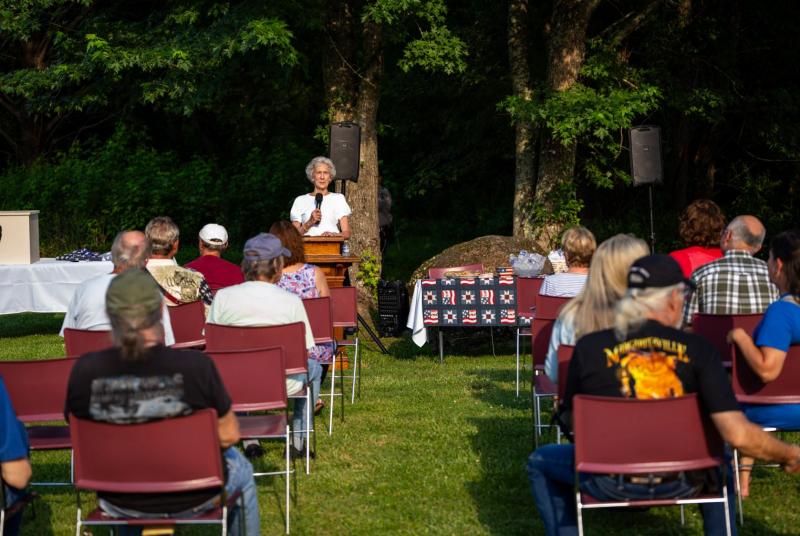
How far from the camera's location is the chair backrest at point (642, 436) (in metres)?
4.03

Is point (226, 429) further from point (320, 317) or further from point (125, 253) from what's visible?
point (320, 317)

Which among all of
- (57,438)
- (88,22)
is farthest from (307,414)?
(88,22)

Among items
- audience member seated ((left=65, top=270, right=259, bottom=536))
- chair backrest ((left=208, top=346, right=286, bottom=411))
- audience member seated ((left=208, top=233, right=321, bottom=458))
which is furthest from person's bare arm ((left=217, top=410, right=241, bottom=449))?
audience member seated ((left=208, top=233, right=321, bottom=458))

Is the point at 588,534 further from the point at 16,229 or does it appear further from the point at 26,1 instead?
the point at 26,1

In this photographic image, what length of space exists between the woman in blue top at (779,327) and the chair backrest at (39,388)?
2887 mm

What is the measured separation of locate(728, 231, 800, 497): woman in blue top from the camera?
16.3 feet

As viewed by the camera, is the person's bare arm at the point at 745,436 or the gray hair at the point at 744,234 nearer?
the person's bare arm at the point at 745,436

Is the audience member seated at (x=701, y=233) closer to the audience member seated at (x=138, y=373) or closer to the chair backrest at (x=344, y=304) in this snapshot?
the chair backrest at (x=344, y=304)

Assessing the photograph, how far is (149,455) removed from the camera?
392 centimetres

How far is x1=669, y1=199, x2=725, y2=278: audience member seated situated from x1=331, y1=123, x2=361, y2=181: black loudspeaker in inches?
260

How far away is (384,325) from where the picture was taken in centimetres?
1338

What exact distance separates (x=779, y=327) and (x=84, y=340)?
3260 millimetres

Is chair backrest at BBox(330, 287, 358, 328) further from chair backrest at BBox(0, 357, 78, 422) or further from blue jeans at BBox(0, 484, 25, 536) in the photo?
blue jeans at BBox(0, 484, 25, 536)

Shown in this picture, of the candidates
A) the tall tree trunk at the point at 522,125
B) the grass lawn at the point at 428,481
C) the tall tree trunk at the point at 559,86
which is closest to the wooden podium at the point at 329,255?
the grass lawn at the point at 428,481
